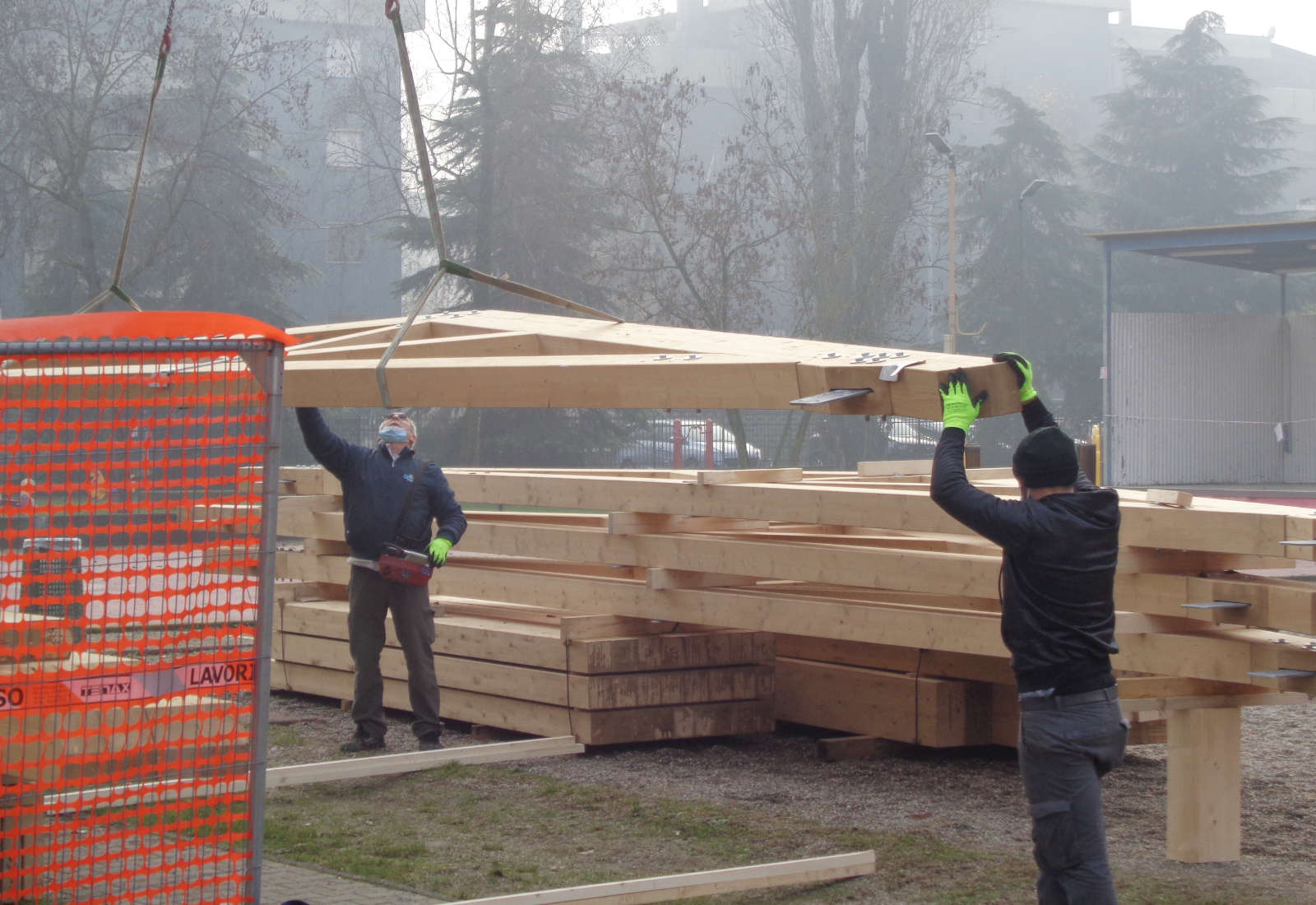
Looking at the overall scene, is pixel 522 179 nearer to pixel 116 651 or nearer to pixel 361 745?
pixel 361 745

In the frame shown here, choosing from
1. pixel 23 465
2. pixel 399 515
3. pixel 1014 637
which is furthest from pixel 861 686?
pixel 23 465

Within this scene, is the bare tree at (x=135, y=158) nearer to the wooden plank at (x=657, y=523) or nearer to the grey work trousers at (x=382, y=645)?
the grey work trousers at (x=382, y=645)

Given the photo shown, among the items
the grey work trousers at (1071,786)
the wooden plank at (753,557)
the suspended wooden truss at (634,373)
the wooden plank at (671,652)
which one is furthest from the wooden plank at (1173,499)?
the wooden plank at (671,652)

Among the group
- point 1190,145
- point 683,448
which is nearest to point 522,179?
point 683,448

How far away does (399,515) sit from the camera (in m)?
8.45

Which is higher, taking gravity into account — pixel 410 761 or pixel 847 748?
pixel 410 761

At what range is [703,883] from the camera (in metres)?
5.48

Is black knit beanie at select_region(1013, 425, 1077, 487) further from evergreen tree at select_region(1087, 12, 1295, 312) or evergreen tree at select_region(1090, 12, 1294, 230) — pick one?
evergreen tree at select_region(1090, 12, 1294, 230)

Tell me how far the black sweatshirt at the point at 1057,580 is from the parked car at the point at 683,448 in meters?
29.5

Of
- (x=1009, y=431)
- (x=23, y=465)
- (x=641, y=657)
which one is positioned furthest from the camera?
(x=1009, y=431)

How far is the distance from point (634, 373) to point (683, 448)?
3017 cm

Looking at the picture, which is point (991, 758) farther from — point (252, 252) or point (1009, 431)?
point (1009, 431)

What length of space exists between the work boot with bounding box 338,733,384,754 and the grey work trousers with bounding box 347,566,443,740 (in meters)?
0.02

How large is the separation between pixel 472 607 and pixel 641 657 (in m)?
1.90
